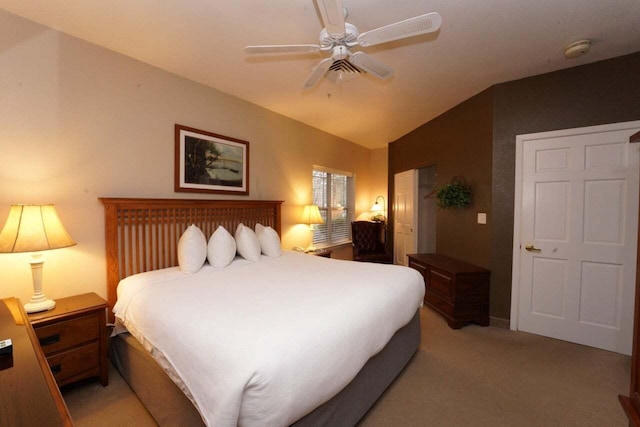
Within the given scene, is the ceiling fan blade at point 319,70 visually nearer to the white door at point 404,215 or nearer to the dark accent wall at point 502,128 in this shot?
the dark accent wall at point 502,128

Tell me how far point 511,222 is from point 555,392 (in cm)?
164

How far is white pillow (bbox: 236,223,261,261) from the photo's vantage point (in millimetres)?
2889

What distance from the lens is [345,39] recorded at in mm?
1788

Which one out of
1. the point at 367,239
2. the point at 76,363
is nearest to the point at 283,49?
the point at 76,363

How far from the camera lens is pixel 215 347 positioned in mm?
1229

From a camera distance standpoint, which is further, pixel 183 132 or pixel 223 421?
pixel 183 132

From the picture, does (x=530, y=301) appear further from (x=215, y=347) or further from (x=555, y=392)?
(x=215, y=347)

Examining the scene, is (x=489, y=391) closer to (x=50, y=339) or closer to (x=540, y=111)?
(x=540, y=111)

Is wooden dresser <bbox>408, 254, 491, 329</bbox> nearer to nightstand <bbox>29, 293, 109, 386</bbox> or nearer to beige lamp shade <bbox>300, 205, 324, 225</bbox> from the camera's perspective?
beige lamp shade <bbox>300, 205, 324, 225</bbox>

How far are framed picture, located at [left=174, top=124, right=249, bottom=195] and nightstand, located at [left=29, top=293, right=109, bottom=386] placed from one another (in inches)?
51.2

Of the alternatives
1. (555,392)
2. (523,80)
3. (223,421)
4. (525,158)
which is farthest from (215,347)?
(523,80)

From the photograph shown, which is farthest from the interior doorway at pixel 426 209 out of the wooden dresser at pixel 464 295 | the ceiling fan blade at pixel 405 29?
the ceiling fan blade at pixel 405 29

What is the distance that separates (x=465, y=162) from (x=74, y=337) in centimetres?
431

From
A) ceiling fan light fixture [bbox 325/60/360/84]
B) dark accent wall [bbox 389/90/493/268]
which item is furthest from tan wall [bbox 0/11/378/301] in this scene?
dark accent wall [bbox 389/90/493/268]
